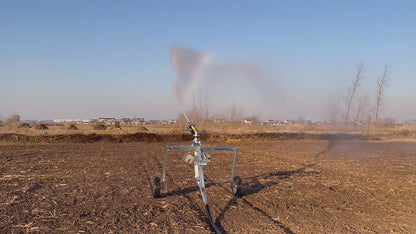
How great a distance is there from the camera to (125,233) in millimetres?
5871

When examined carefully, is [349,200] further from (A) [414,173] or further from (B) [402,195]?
(A) [414,173]

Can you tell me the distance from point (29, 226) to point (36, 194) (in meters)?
2.75

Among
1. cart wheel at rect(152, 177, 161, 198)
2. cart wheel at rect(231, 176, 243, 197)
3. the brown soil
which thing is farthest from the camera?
cart wheel at rect(231, 176, 243, 197)

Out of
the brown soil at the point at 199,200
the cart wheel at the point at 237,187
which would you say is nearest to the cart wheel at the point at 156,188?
the brown soil at the point at 199,200

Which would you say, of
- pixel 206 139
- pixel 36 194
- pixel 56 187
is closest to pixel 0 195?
pixel 36 194

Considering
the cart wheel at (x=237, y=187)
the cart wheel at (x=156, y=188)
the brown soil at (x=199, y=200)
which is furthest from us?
the cart wheel at (x=237, y=187)

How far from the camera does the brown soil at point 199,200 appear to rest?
641cm

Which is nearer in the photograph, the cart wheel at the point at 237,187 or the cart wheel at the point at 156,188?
the cart wheel at the point at 156,188

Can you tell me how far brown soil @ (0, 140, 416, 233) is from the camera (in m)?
6.41

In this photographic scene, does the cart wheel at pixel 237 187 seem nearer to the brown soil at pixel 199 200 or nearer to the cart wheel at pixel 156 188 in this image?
the brown soil at pixel 199 200

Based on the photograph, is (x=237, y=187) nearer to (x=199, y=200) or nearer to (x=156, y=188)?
(x=199, y=200)

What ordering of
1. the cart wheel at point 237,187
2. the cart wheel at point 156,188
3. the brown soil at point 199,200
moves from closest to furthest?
1. the brown soil at point 199,200
2. the cart wheel at point 156,188
3. the cart wheel at point 237,187

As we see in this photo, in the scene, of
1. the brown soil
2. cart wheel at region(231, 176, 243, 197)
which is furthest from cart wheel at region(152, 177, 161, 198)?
cart wheel at region(231, 176, 243, 197)

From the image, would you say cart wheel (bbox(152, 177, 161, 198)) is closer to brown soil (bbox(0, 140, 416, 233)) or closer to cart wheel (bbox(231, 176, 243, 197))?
brown soil (bbox(0, 140, 416, 233))
